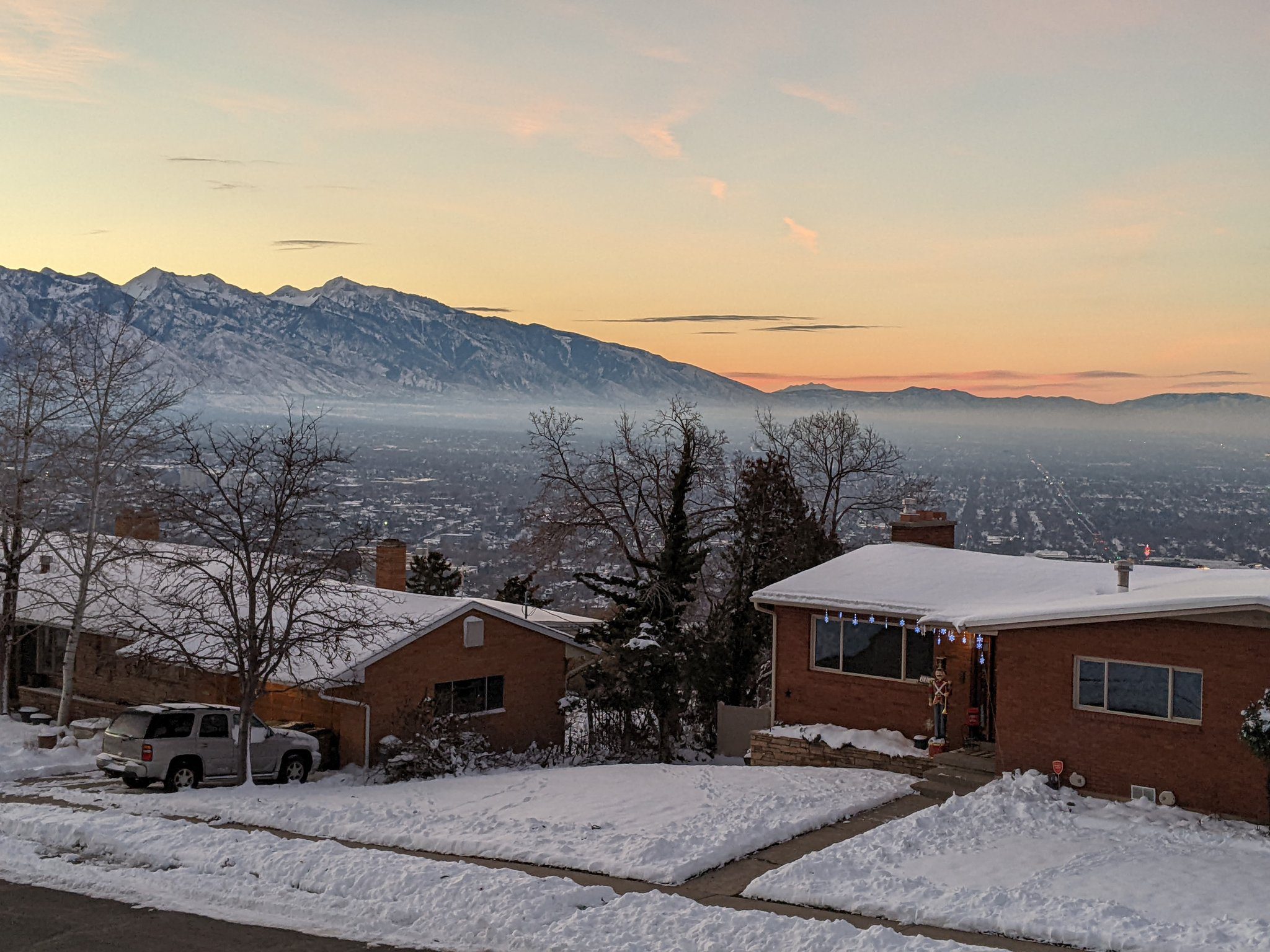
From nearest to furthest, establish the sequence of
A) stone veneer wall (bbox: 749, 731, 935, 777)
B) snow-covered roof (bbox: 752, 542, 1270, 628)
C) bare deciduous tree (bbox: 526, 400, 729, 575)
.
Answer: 1. snow-covered roof (bbox: 752, 542, 1270, 628)
2. stone veneer wall (bbox: 749, 731, 935, 777)
3. bare deciduous tree (bbox: 526, 400, 729, 575)

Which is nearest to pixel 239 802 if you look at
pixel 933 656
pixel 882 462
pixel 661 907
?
pixel 661 907

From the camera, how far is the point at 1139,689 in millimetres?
17219

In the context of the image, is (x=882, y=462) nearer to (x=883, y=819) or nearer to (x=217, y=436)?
(x=217, y=436)

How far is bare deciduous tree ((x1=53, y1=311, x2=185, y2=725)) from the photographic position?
28875 millimetres

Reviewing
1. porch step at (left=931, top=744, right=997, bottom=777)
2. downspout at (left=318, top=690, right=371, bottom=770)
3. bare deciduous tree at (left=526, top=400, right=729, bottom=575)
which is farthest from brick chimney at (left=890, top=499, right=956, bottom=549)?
downspout at (left=318, top=690, right=371, bottom=770)

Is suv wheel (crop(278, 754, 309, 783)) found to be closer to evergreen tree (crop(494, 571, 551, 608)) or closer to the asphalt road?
the asphalt road

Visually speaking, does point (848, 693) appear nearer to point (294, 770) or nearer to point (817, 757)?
point (817, 757)

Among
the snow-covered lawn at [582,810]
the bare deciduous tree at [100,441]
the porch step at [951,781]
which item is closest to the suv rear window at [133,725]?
the snow-covered lawn at [582,810]

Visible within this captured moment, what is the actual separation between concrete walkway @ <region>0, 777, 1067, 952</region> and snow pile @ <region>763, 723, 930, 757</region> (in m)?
2.57

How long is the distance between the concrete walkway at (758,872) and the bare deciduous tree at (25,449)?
13.2 metres

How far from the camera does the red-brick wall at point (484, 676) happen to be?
2547 centimetres

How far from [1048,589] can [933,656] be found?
2.55 m

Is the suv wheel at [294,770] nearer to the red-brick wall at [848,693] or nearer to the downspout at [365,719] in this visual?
the downspout at [365,719]

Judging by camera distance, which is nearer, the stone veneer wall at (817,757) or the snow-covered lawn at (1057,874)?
the snow-covered lawn at (1057,874)
